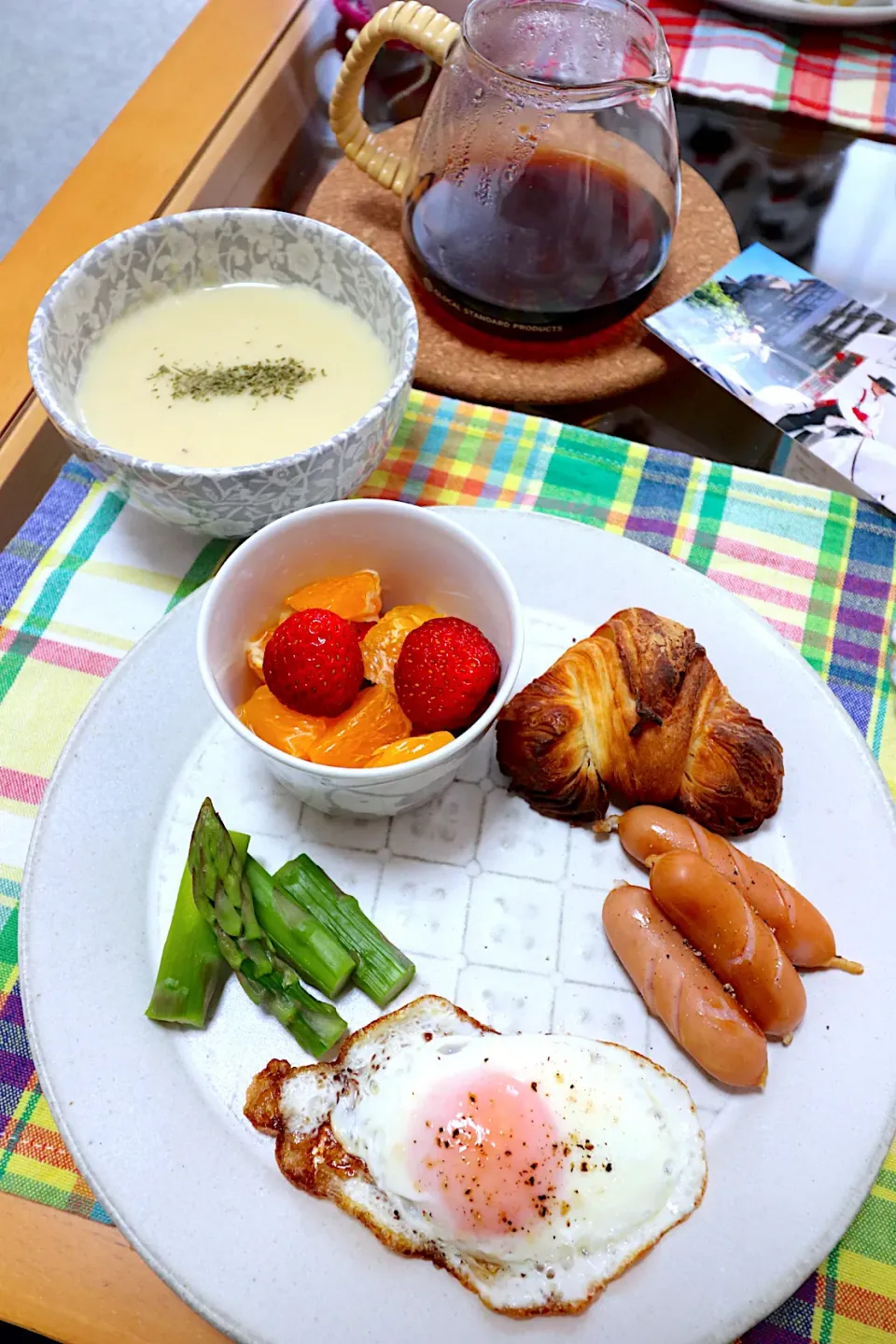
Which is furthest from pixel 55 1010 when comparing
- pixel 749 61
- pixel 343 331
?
pixel 749 61

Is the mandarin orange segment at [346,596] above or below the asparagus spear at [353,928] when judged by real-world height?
above

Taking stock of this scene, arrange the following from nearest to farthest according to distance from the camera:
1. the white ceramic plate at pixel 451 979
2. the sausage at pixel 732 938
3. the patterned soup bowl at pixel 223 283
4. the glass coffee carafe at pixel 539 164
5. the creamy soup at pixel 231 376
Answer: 1. the white ceramic plate at pixel 451 979
2. the sausage at pixel 732 938
3. the patterned soup bowl at pixel 223 283
4. the creamy soup at pixel 231 376
5. the glass coffee carafe at pixel 539 164

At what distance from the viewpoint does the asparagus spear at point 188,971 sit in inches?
46.9

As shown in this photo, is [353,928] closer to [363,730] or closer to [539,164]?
[363,730]

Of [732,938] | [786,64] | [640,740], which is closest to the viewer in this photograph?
[732,938]

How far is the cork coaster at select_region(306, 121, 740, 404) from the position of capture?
1.92 m

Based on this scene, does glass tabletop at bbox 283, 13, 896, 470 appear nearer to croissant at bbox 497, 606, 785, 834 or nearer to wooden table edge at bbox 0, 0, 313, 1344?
wooden table edge at bbox 0, 0, 313, 1344

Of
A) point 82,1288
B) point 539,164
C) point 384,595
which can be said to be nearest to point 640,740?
point 384,595

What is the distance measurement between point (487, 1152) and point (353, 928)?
31 cm

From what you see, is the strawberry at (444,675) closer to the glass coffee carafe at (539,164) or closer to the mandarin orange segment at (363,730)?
the mandarin orange segment at (363,730)

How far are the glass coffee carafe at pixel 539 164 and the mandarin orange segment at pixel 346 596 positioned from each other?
2.40 feet

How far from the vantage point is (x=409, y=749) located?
1.23 metres

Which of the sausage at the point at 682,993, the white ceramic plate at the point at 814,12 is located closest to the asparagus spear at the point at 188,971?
the sausage at the point at 682,993

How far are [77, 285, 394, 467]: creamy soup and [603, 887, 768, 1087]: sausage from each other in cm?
92
